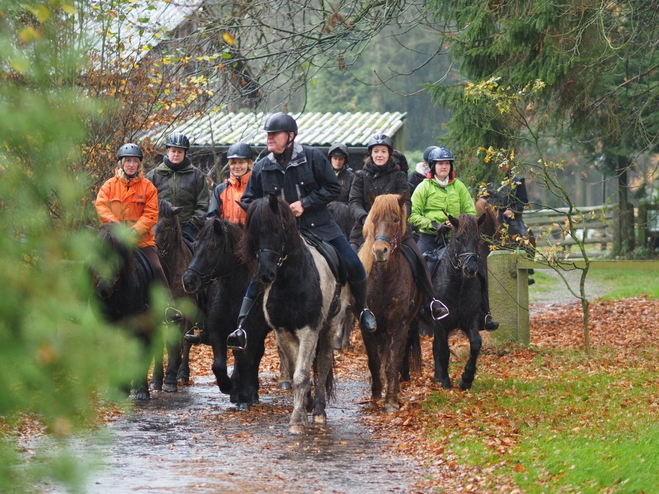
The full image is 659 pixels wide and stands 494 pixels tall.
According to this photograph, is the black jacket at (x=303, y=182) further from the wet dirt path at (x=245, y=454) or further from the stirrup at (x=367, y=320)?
the wet dirt path at (x=245, y=454)

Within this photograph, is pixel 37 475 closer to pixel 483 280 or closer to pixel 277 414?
pixel 277 414

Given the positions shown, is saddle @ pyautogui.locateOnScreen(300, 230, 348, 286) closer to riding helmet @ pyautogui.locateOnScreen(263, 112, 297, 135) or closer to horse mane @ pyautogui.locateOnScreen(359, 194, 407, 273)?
horse mane @ pyautogui.locateOnScreen(359, 194, 407, 273)

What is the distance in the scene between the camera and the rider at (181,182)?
44.1ft

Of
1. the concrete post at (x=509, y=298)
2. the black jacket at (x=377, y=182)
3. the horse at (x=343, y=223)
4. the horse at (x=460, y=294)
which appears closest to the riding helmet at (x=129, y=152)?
the black jacket at (x=377, y=182)

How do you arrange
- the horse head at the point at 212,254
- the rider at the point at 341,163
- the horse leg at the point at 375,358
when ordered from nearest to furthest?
the horse head at the point at 212,254 → the horse leg at the point at 375,358 → the rider at the point at 341,163

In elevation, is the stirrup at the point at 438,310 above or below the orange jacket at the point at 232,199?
below

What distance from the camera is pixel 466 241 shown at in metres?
11.2

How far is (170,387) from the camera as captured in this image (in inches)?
465

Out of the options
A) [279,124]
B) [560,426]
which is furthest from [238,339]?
[560,426]

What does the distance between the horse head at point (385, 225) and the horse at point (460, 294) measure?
0.93 meters

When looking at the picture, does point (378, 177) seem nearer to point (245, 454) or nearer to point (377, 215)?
point (377, 215)

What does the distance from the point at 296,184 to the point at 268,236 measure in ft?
3.78

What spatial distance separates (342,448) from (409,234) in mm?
3530

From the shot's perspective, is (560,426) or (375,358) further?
(375,358)
